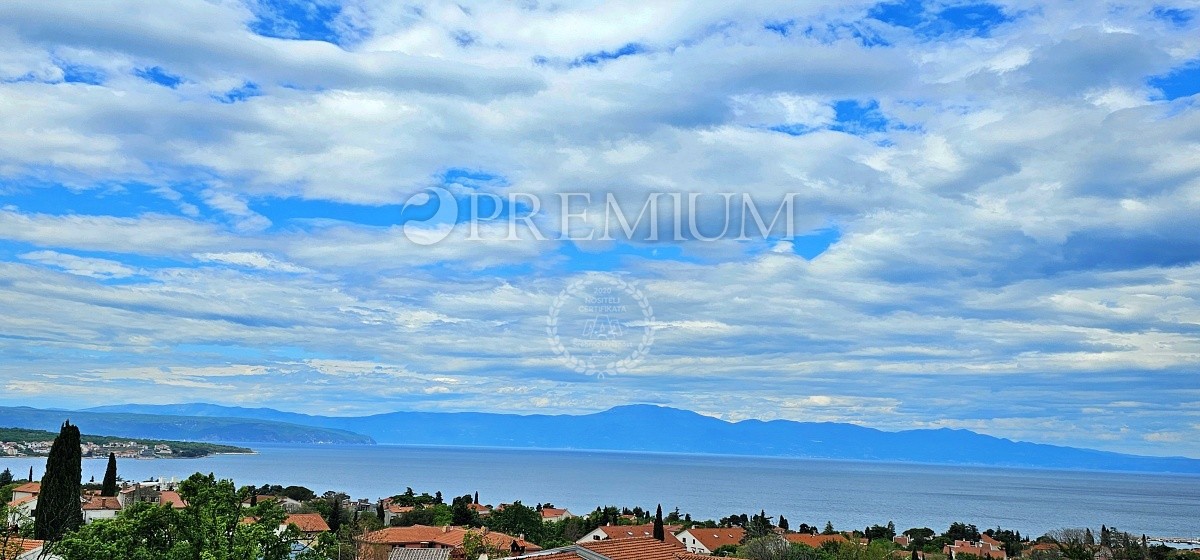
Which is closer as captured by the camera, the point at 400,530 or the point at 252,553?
the point at 252,553

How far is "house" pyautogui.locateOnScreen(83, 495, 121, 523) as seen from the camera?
56.1 meters

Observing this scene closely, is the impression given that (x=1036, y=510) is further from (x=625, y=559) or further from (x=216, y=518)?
(x=216, y=518)

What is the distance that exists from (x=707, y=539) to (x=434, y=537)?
20.1 m

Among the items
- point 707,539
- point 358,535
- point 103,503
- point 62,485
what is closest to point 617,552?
point 358,535

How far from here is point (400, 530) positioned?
5372cm

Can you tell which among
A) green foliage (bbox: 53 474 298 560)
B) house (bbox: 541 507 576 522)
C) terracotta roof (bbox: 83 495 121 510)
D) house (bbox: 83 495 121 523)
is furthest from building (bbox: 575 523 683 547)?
green foliage (bbox: 53 474 298 560)

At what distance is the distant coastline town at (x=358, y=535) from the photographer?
13781 mm

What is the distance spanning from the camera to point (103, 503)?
192 feet

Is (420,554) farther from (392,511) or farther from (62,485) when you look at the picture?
(392,511)

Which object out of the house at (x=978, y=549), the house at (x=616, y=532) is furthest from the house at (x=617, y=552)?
the house at (x=978, y=549)

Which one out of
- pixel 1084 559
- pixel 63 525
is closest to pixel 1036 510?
pixel 1084 559

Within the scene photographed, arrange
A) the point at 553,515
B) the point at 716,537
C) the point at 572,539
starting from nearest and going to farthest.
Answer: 1. the point at 572,539
2. the point at 716,537
3. the point at 553,515

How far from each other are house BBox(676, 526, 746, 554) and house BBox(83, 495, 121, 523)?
3421cm

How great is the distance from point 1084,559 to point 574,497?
10964cm
